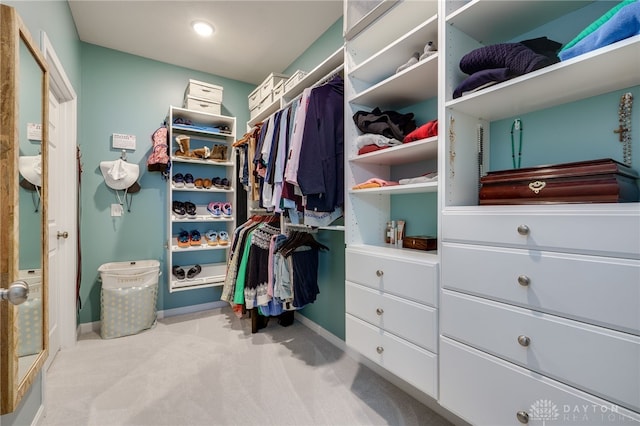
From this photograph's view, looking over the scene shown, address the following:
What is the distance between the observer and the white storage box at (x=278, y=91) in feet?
8.59

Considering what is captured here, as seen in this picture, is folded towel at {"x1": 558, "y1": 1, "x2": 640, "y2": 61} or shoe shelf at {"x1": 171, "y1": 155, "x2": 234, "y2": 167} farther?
shoe shelf at {"x1": 171, "y1": 155, "x2": 234, "y2": 167}

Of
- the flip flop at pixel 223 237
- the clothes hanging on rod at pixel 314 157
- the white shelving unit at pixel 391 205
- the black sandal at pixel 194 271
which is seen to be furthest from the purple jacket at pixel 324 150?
the black sandal at pixel 194 271

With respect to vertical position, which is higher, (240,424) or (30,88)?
(30,88)

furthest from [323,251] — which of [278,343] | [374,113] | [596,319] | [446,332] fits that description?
[596,319]

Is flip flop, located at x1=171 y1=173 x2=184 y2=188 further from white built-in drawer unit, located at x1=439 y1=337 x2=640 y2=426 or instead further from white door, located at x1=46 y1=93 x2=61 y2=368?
white built-in drawer unit, located at x1=439 y1=337 x2=640 y2=426

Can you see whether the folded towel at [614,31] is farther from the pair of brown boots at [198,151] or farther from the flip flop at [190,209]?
the flip flop at [190,209]

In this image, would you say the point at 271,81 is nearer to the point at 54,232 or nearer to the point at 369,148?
the point at 369,148

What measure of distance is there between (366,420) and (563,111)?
5.83 ft

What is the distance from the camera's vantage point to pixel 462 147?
4.29 feet

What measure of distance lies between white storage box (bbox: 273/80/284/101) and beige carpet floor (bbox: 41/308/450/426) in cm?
223

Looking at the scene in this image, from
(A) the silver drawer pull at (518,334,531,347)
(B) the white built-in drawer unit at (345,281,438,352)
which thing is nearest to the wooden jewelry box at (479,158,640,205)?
(A) the silver drawer pull at (518,334,531,347)

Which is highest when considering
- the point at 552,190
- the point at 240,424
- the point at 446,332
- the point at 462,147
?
the point at 462,147

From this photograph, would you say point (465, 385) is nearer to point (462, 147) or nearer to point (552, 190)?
point (552, 190)

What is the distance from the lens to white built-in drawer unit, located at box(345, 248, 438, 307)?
1250mm
